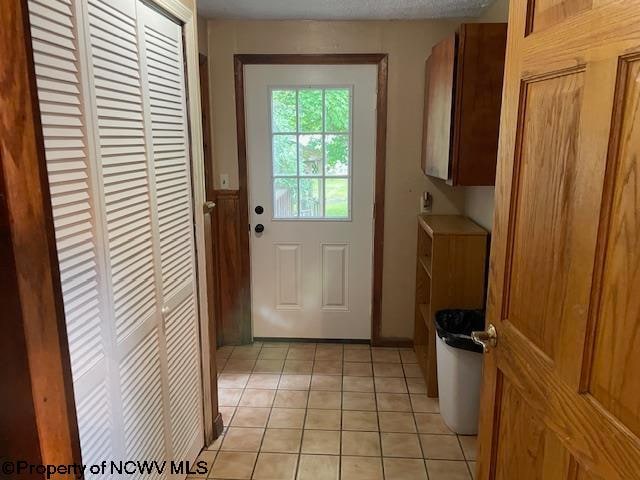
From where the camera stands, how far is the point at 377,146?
2938mm

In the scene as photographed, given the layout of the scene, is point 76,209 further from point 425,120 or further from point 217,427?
point 425,120

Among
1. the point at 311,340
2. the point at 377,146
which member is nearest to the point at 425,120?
the point at 377,146

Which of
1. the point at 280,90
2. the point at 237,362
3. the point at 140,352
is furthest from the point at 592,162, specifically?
the point at 237,362

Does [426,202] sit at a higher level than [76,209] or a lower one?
lower

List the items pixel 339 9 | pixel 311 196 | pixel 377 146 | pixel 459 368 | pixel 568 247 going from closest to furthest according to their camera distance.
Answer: pixel 568 247
pixel 459 368
pixel 339 9
pixel 377 146
pixel 311 196

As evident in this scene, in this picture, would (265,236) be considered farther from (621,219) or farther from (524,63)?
(621,219)

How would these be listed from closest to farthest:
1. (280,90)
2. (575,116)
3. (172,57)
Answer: (575,116) → (172,57) → (280,90)

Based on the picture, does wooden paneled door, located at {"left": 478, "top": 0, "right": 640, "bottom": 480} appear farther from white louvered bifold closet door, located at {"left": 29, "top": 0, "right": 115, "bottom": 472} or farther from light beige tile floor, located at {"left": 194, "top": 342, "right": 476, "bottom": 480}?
white louvered bifold closet door, located at {"left": 29, "top": 0, "right": 115, "bottom": 472}

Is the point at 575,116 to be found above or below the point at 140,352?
above

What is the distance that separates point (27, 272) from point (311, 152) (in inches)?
94.8

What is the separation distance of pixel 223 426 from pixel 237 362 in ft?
2.36

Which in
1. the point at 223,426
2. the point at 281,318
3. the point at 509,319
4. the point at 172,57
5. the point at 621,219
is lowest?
the point at 223,426

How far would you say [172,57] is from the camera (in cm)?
168

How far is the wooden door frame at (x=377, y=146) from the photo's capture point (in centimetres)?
284
